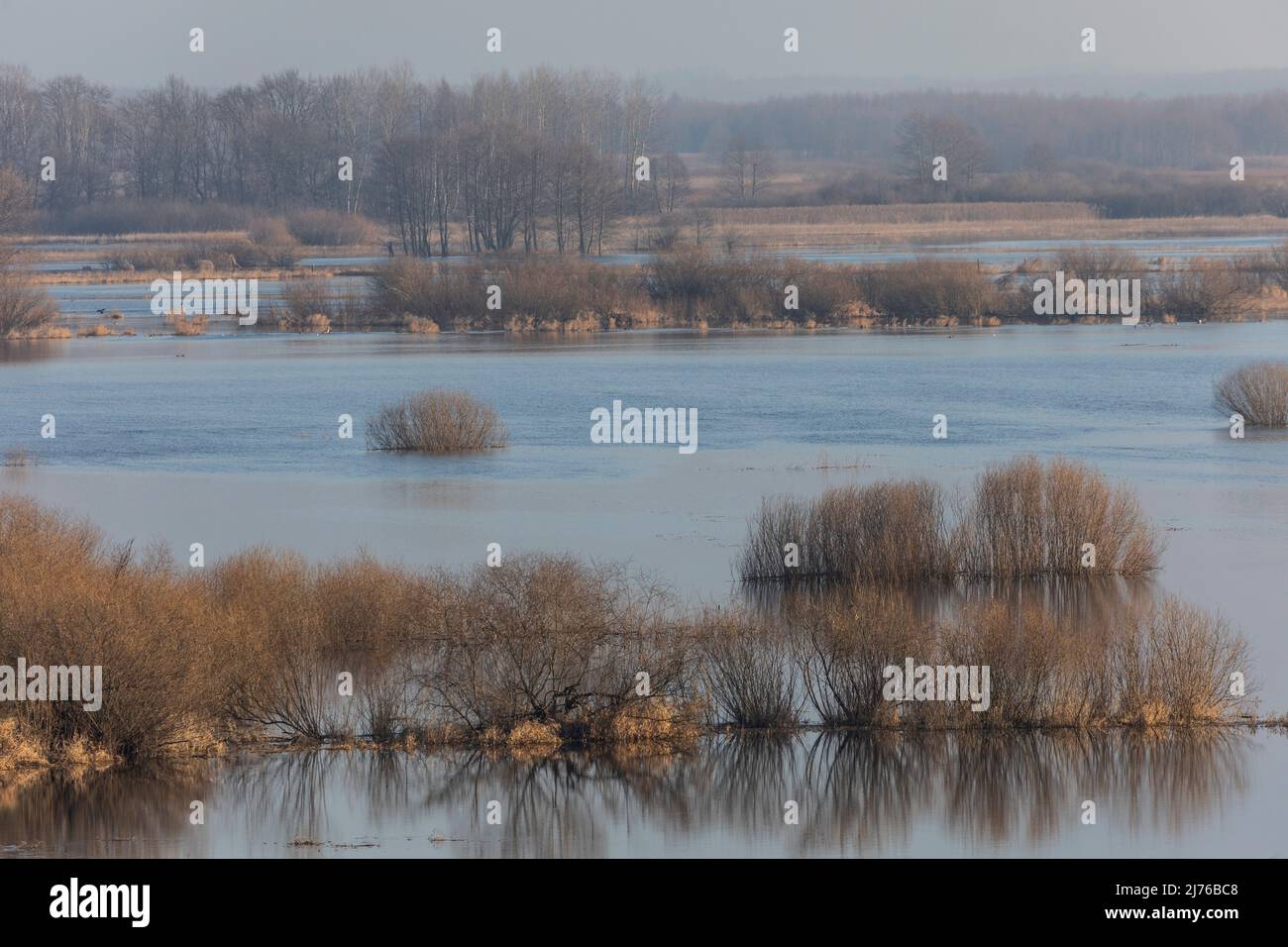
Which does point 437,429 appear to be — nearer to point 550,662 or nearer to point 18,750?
point 550,662

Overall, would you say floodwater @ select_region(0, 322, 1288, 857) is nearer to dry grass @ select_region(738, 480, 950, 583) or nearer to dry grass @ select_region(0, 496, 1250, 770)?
dry grass @ select_region(0, 496, 1250, 770)

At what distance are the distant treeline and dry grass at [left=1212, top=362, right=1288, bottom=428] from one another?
42.4 metres

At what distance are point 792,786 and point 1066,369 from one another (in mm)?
31567

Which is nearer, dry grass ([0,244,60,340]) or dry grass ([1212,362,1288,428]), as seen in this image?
dry grass ([1212,362,1288,428])

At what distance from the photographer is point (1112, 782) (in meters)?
16.0

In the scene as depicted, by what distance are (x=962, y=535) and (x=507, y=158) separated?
59642mm

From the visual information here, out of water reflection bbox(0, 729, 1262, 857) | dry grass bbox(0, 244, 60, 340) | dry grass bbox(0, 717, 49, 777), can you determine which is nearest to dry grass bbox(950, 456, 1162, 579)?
water reflection bbox(0, 729, 1262, 857)

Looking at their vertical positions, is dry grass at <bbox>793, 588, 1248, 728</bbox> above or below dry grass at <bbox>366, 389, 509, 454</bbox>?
below

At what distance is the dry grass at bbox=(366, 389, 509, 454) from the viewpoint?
35344 mm

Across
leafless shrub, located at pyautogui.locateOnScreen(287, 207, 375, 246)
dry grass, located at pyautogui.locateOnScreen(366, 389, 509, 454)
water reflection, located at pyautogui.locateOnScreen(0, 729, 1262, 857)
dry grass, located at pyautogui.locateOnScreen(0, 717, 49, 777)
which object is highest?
leafless shrub, located at pyautogui.locateOnScreen(287, 207, 375, 246)

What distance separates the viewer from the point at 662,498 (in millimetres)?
A: 29547

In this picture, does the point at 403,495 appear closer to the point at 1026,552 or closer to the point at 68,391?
the point at 1026,552

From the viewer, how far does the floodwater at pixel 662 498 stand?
597 inches

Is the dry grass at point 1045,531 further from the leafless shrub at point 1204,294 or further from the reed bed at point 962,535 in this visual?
the leafless shrub at point 1204,294
